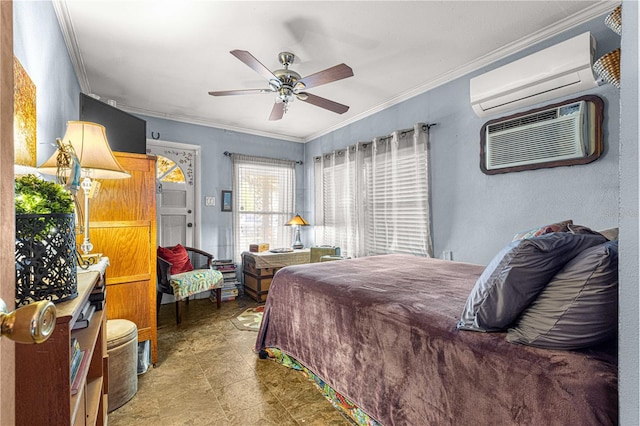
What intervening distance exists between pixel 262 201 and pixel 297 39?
112 inches

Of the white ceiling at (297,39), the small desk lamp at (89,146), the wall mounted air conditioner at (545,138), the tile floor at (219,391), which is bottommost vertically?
the tile floor at (219,391)

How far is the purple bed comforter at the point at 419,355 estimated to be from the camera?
90 cm

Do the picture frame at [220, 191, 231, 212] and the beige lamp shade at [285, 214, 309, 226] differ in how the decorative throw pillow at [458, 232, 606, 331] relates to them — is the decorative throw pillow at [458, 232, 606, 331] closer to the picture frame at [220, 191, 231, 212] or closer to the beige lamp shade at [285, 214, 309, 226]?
the beige lamp shade at [285, 214, 309, 226]

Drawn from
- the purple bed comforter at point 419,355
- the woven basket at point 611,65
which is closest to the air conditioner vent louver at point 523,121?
the woven basket at point 611,65

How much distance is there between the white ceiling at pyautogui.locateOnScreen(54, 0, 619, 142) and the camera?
6.90ft

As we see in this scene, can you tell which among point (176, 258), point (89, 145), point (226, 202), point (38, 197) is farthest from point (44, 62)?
point (226, 202)

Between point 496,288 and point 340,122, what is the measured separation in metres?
3.84

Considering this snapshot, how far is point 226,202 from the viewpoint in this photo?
4.57 metres

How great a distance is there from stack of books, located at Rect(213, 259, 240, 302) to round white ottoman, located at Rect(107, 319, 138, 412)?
7.21ft

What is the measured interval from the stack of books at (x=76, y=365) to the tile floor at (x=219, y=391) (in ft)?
3.05

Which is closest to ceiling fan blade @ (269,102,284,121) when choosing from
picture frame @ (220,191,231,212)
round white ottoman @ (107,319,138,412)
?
picture frame @ (220,191,231,212)

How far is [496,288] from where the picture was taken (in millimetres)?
1070

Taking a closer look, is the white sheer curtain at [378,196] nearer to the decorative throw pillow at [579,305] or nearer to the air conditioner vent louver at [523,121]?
the air conditioner vent louver at [523,121]

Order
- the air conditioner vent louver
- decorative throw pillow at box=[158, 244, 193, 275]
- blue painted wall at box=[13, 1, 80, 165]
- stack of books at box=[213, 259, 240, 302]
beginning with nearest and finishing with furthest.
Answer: blue painted wall at box=[13, 1, 80, 165] → the air conditioner vent louver → decorative throw pillow at box=[158, 244, 193, 275] → stack of books at box=[213, 259, 240, 302]
